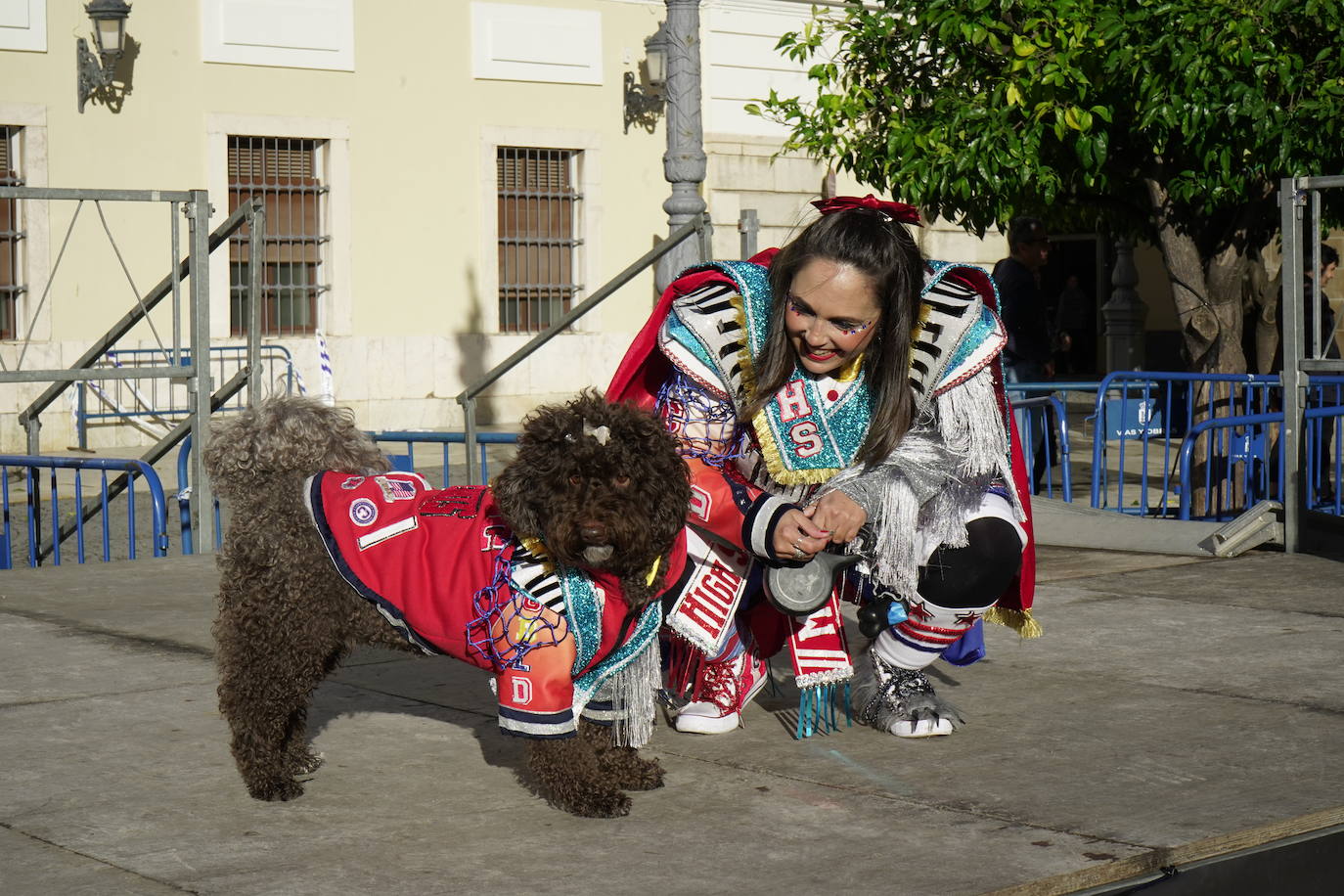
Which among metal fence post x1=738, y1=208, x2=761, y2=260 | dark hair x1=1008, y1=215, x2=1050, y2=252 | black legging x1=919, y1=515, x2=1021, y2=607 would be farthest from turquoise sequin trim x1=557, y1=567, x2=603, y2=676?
dark hair x1=1008, y1=215, x2=1050, y2=252

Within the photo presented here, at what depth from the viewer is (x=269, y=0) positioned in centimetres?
1639

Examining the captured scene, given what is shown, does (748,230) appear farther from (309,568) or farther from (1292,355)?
(309,568)

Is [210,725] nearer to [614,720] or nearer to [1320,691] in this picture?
[614,720]

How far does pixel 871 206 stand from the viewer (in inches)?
179

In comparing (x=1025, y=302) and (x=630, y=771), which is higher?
(x=1025, y=302)

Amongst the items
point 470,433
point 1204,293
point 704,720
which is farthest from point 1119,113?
Answer: point 704,720

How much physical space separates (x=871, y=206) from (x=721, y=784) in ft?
5.02

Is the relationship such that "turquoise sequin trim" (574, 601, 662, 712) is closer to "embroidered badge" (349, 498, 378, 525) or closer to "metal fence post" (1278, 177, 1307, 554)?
"embroidered badge" (349, 498, 378, 525)

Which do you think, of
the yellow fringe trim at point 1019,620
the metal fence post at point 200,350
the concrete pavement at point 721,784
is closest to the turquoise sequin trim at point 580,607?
the concrete pavement at point 721,784

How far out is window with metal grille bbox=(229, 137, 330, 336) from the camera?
54.7ft

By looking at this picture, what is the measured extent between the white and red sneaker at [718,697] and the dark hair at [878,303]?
0.70 m

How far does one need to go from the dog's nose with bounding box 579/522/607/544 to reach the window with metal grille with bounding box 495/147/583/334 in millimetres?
14804

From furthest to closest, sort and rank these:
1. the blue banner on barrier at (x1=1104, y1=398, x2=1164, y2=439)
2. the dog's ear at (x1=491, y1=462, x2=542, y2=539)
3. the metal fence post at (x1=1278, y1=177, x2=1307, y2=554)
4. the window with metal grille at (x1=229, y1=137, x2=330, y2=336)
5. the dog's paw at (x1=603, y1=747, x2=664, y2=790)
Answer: the window with metal grille at (x1=229, y1=137, x2=330, y2=336), the blue banner on barrier at (x1=1104, y1=398, x2=1164, y2=439), the metal fence post at (x1=1278, y1=177, x2=1307, y2=554), the dog's paw at (x1=603, y1=747, x2=664, y2=790), the dog's ear at (x1=491, y1=462, x2=542, y2=539)

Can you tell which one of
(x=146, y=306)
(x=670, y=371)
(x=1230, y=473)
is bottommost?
(x=1230, y=473)
